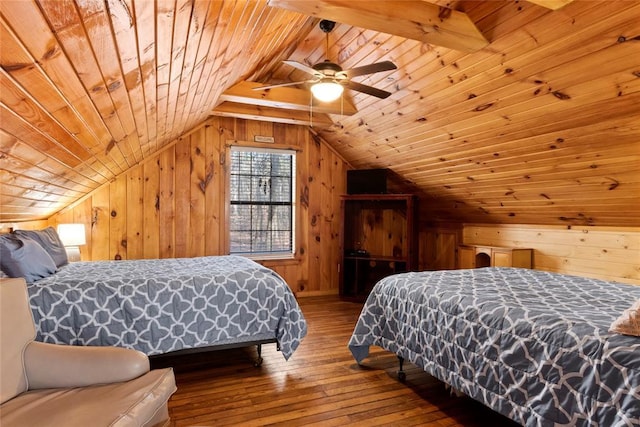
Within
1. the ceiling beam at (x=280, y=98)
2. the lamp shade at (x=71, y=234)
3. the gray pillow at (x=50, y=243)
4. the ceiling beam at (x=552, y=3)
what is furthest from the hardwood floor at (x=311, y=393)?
the ceiling beam at (x=280, y=98)

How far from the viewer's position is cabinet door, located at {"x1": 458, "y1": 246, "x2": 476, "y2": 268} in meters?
4.45

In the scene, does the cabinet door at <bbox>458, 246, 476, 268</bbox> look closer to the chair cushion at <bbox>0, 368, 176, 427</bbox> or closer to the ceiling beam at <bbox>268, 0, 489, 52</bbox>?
the ceiling beam at <bbox>268, 0, 489, 52</bbox>

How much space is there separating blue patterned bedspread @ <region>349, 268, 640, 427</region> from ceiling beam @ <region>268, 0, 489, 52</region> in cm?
161

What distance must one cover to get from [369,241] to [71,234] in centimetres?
374

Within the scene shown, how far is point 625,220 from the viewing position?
3.14m

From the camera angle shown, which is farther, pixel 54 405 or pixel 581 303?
pixel 581 303

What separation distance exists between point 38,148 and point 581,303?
293 centimetres

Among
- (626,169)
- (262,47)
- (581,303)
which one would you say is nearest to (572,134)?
(626,169)

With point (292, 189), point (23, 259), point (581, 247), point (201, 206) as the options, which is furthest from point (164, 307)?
point (581, 247)

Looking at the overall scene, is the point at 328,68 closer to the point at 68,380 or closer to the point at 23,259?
the point at 68,380

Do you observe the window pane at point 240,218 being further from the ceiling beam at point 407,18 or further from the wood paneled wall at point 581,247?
the ceiling beam at point 407,18

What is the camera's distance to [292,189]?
5336 mm

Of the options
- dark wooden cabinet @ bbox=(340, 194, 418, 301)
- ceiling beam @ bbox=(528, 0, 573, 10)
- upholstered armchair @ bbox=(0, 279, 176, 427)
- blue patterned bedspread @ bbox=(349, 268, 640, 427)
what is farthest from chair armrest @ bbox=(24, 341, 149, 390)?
dark wooden cabinet @ bbox=(340, 194, 418, 301)

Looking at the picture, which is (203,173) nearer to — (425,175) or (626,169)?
(425,175)
